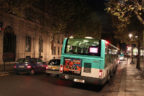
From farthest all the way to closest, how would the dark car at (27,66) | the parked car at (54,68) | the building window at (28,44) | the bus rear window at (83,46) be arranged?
1. the building window at (28,44)
2. the dark car at (27,66)
3. the parked car at (54,68)
4. the bus rear window at (83,46)

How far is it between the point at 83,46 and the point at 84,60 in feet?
2.77

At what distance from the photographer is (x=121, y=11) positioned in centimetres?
1140

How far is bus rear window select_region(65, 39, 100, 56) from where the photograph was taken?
995cm

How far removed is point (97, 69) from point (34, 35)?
24.7 m

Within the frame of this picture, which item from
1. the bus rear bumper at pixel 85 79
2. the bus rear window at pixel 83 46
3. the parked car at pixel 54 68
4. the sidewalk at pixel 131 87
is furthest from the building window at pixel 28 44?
the bus rear bumper at pixel 85 79

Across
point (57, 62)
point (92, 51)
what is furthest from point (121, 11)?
point (57, 62)

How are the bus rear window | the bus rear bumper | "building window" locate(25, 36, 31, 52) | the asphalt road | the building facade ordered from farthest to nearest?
"building window" locate(25, 36, 31, 52), the building facade, the bus rear window, the bus rear bumper, the asphalt road

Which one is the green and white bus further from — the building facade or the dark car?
the building facade

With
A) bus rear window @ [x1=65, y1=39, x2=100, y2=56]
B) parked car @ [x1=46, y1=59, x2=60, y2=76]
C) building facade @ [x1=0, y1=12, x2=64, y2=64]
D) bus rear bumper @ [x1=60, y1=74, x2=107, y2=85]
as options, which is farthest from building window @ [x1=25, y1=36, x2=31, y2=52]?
bus rear bumper @ [x1=60, y1=74, x2=107, y2=85]

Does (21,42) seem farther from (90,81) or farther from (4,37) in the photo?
(90,81)

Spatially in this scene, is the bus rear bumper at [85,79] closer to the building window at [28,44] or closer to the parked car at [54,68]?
the parked car at [54,68]

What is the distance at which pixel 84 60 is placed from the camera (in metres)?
9.95

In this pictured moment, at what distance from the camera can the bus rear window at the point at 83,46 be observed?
9953 mm

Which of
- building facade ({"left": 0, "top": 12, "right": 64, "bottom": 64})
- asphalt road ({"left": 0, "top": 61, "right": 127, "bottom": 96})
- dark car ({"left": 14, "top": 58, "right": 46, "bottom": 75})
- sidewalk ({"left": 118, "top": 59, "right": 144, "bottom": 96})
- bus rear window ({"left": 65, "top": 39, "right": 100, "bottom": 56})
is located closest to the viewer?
asphalt road ({"left": 0, "top": 61, "right": 127, "bottom": 96})
